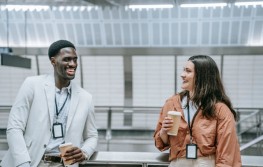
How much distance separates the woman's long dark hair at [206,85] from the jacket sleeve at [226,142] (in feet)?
0.40

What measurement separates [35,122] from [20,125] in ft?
0.34

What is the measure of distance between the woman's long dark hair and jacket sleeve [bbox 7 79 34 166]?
3.92ft

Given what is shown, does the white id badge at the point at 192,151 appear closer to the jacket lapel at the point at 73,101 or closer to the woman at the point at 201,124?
the woman at the point at 201,124

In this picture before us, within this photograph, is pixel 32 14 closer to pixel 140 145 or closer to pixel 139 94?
pixel 139 94

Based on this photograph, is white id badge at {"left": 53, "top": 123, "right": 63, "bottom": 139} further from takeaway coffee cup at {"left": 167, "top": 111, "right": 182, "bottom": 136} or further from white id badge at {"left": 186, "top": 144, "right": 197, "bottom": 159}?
white id badge at {"left": 186, "top": 144, "right": 197, "bottom": 159}

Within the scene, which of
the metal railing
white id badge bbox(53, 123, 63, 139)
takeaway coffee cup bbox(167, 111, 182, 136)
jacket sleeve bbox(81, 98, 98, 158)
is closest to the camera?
takeaway coffee cup bbox(167, 111, 182, 136)

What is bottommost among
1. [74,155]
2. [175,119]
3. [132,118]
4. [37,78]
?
[132,118]

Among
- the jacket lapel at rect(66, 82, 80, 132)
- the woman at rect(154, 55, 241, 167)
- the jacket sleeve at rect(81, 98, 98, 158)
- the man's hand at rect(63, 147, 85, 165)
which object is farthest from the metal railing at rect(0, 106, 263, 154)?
the man's hand at rect(63, 147, 85, 165)

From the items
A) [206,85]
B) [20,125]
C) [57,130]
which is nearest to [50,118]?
[57,130]

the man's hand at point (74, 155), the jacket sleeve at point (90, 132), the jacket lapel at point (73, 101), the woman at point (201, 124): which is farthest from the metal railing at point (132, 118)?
the man's hand at point (74, 155)

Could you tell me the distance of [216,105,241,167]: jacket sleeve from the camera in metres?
2.33

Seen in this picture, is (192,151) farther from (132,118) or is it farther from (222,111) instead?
(132,118)

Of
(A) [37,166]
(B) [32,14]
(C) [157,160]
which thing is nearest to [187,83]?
(C) [157,160]

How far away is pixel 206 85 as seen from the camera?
2512 millimetres
